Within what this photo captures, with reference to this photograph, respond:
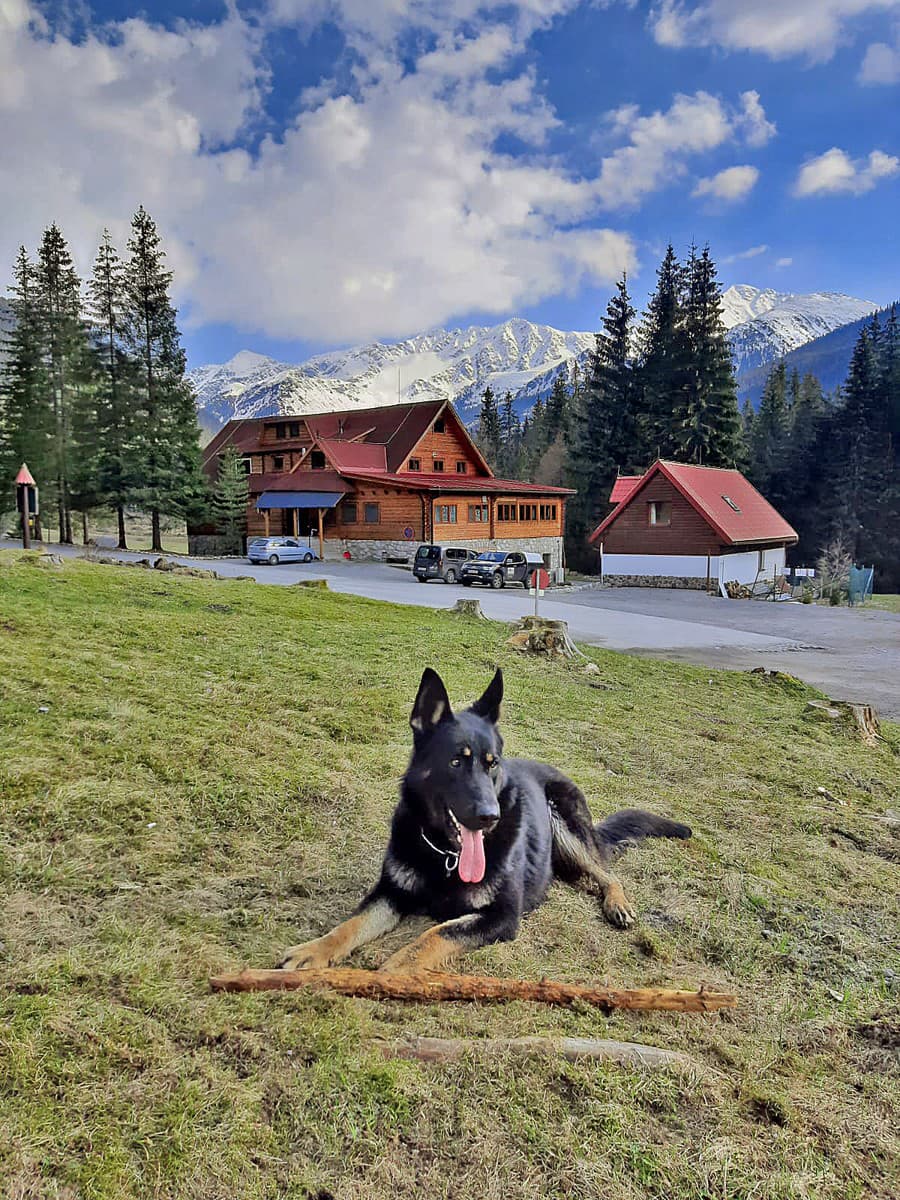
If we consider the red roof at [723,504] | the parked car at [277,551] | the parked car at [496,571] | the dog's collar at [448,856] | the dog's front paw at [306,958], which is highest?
the red roof at [723,504]

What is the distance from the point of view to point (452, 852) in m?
3.16

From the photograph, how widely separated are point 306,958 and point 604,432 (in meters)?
53.3

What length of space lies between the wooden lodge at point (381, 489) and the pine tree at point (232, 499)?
2.36 feet

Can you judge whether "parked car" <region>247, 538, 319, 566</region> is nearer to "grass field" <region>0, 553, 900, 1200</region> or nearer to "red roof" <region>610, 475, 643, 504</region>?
"red roof" <region>610, 475, 643, 504</region>

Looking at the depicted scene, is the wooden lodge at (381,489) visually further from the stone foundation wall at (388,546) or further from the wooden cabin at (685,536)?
the wooden cabin at (685,536)

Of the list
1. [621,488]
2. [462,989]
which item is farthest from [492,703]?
[621,488]

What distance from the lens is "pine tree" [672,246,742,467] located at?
158 feet

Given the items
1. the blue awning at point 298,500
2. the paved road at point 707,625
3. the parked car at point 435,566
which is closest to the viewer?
the paved road at point 707,625

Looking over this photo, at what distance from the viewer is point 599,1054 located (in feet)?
8.64

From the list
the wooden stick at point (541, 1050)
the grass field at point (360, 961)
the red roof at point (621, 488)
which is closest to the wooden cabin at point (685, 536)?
the red roof at point (621, 488)

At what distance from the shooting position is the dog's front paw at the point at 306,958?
2963 mm

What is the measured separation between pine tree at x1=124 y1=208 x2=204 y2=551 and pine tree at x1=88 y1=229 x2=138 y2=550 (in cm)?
40

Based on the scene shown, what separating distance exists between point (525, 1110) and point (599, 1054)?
39cm

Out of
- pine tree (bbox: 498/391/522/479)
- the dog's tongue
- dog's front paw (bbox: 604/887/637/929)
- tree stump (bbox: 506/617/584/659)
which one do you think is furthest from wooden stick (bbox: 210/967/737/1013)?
pine tree (bbox: 498/391/522/479)
